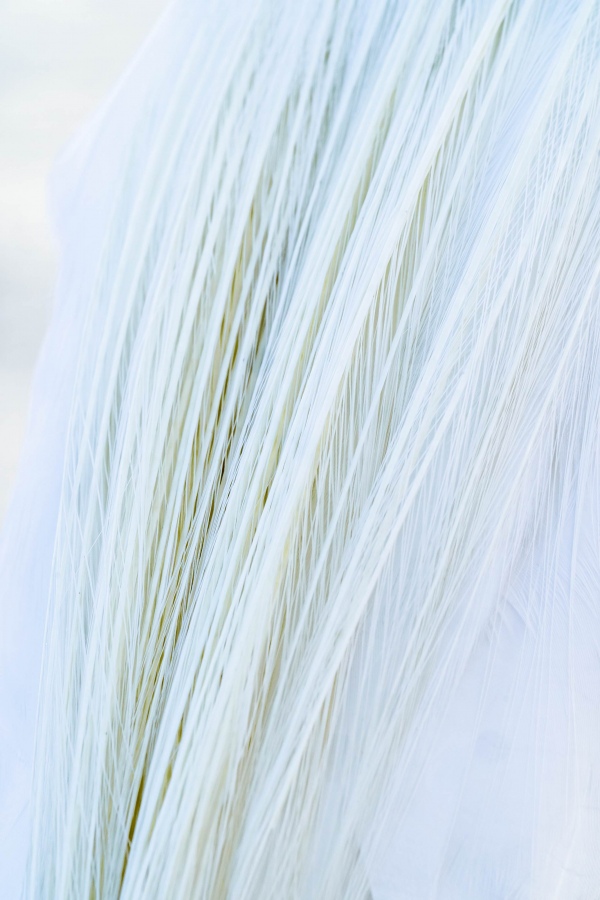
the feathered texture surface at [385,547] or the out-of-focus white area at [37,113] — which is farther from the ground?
the out-of-focus white area at [37,113]

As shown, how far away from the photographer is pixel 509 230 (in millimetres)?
259

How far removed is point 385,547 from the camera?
256mm

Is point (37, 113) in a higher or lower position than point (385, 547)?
higher

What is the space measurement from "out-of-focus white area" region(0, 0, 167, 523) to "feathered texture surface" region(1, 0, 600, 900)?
28cm

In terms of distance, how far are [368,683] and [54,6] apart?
52cm

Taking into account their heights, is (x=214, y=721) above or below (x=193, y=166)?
below

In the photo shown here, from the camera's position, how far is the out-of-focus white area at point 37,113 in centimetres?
53

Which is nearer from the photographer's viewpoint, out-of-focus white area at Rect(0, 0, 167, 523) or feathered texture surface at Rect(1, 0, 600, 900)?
feathered texture surface at Rect(1, 0, 600, 900)

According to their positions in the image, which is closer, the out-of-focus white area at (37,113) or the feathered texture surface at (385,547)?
the feathered texture surface at (385,547)

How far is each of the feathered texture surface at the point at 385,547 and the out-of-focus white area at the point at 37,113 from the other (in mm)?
275

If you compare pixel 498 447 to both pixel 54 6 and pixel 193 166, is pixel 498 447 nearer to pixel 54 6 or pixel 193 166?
pixel 193 166

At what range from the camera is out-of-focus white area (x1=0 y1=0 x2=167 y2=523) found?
531 millimetres

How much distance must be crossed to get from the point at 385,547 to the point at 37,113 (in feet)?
1.45

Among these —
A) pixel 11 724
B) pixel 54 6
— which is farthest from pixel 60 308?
pixel 54 6
